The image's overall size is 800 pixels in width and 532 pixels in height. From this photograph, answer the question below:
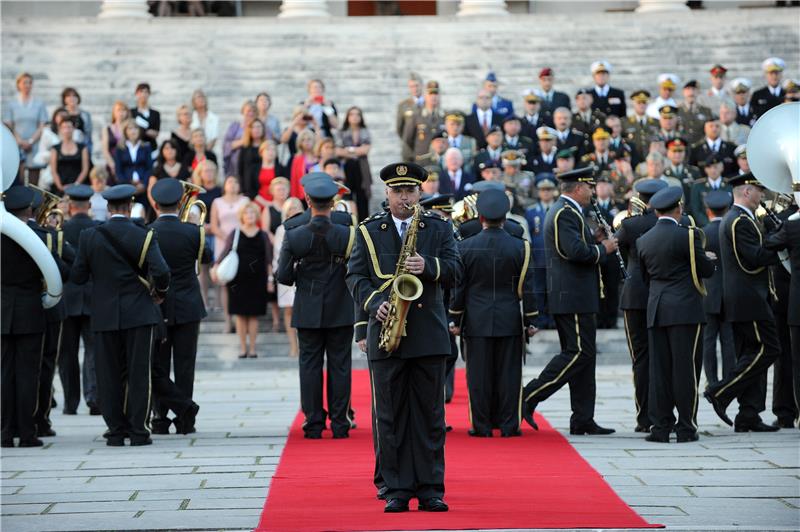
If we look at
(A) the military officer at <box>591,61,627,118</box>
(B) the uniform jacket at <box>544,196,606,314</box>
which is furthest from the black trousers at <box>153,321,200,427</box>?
(A) the military officer at <box>591,61,627,118</box>

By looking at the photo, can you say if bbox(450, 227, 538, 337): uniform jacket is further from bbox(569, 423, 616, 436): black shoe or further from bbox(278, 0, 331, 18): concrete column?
bbox(278, 0, 331, 18): concrete column

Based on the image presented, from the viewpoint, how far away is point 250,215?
62.2 feet

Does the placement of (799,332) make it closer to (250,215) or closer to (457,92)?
(250,215)

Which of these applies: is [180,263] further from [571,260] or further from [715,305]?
[715,305]

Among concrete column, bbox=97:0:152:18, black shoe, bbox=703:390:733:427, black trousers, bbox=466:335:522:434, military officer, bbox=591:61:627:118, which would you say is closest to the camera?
black trousers, bbox=466:335:522:434

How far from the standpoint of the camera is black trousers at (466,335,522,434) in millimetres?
12969

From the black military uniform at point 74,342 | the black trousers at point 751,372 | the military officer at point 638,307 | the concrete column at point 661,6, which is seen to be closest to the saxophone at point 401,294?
the military officer at point 638,307

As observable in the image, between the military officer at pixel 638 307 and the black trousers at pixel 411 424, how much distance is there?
3.98 metres

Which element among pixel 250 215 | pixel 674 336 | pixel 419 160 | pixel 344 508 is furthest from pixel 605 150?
pixel 344 508

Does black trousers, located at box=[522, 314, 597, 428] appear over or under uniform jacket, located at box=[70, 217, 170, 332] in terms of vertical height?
under

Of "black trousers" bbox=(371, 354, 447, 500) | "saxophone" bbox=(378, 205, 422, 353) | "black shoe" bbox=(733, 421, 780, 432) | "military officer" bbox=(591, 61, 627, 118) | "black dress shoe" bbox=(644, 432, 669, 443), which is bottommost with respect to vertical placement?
"black shoe" bbox=(733, 421, 780, 432)

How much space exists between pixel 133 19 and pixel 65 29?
79.0 inches

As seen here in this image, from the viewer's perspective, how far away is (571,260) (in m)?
13.1

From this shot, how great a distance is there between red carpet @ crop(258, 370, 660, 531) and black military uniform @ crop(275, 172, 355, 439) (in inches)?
10.7
